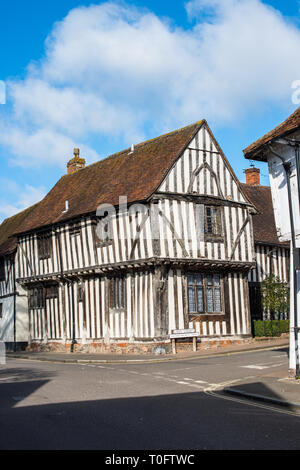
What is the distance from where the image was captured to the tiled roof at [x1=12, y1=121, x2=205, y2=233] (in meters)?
19.8

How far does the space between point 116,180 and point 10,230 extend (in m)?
11.7

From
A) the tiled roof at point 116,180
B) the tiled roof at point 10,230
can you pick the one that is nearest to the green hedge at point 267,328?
the tiled roof at point 116,180

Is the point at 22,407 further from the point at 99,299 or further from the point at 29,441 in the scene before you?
the point at 99,299

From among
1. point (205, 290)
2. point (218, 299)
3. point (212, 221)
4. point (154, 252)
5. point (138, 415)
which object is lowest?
point (138, 415)

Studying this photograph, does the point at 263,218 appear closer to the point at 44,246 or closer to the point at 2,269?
the point at 44,246

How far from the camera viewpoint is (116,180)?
72.2 ft

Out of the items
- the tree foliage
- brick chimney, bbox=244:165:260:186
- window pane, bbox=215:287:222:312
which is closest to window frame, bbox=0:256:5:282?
window pane, bbox=215:287:222:312

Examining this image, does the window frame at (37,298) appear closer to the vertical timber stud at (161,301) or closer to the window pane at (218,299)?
the vertical timber stud at (161,301)

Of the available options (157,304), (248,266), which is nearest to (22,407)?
(157,304)

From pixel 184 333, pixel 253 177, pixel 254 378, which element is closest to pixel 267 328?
pixel 184 333

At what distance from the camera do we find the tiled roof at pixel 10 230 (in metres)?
26.8

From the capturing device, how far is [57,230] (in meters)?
22.9

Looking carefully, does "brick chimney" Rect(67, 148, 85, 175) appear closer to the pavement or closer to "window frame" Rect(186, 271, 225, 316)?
"window frame" Rect(186, 271, 225, 316)

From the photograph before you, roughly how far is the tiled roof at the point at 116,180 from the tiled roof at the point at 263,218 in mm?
4477
